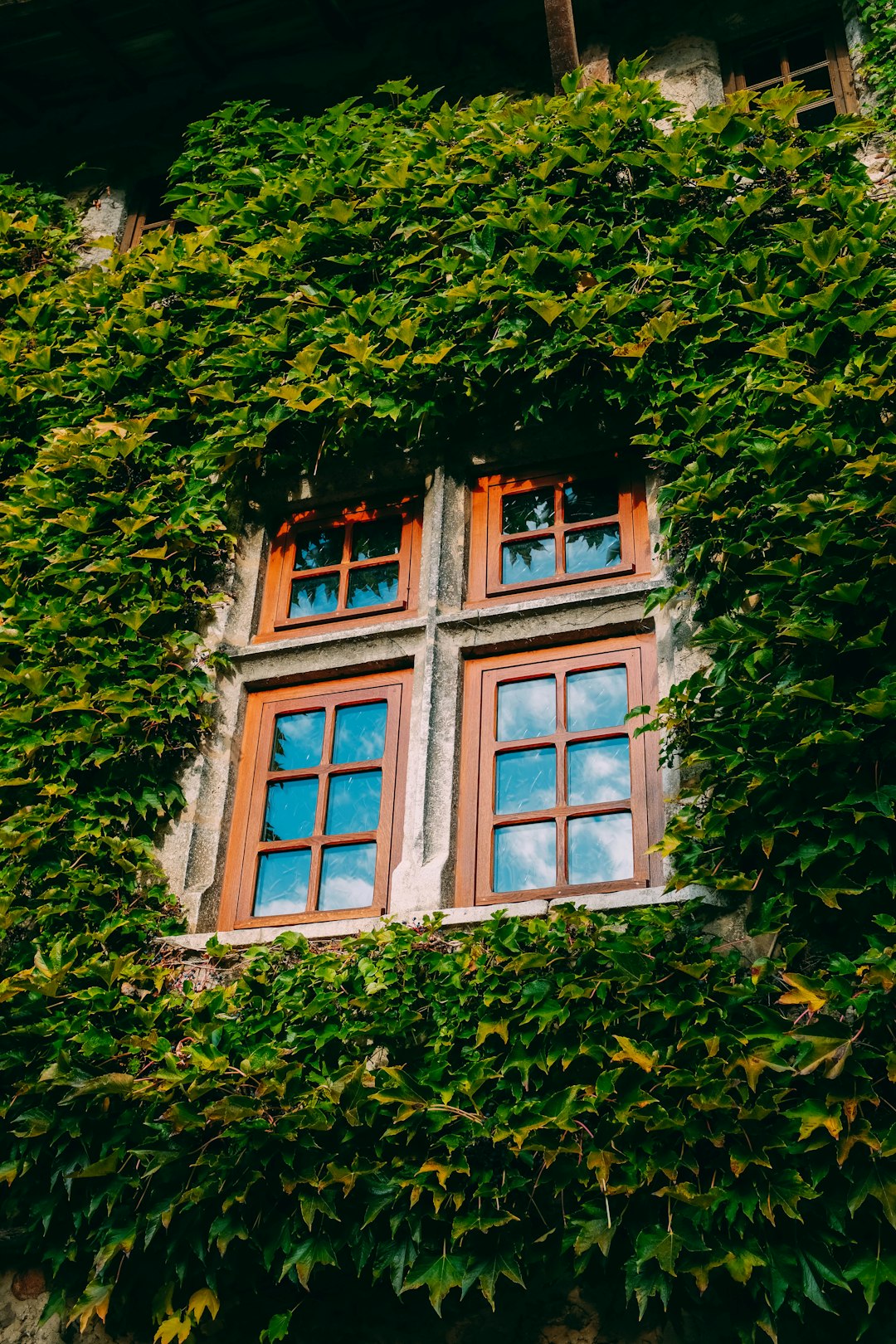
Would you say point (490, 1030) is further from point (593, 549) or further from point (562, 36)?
point (562, 36)

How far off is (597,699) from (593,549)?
1.88 feet

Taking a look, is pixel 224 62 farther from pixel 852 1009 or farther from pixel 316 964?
pixel 852 1009

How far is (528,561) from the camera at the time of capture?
14.2 ft

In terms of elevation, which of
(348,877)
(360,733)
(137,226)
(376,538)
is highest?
(137,226)

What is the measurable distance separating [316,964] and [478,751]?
847mm

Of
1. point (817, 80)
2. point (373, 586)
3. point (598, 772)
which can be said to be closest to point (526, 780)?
point (598, 772)

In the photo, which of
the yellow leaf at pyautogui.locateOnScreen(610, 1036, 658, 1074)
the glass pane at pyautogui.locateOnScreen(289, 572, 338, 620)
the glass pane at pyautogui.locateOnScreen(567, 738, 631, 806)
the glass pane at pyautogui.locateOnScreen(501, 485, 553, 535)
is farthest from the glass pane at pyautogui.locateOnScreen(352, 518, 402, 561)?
the yellow leaf at pyautogui.locateOnScreen(610, 1036, 658, 1074)

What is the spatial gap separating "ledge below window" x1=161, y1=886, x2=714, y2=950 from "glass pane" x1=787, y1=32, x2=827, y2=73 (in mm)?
3565

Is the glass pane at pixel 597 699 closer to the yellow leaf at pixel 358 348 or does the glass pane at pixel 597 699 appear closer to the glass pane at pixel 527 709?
the glass pane at pixel 527 709

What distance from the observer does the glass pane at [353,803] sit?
13.2 ft

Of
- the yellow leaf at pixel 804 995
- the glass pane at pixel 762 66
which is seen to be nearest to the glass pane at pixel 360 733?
the yellow leaf at pixel 804 995

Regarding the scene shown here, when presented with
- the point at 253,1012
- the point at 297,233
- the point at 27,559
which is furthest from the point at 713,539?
the point at 27,559

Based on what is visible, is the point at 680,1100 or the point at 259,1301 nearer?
the point at 680,1100

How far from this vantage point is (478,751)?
13.1 ft
